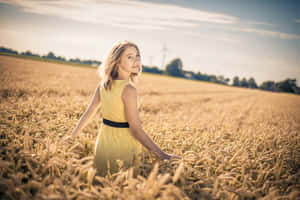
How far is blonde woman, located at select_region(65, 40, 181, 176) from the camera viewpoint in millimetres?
2035

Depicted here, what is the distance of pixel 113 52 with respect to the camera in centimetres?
222

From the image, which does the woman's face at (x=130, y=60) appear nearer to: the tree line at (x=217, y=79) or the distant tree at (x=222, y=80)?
the tree line at (x=217, y=79)

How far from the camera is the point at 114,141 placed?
7.07ft

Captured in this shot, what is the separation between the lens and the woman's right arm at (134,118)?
2.01m

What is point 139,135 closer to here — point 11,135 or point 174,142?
point 174,142

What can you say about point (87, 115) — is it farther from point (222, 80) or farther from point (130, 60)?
point (222, 80)

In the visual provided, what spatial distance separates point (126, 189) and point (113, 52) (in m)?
1.69

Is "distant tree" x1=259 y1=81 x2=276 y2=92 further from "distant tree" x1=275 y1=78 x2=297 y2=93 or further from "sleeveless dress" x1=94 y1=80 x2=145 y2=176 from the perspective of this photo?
"sleeveless dress" x1=94 y1=80 x2=145 y2=176

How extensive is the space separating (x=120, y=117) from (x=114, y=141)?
0.33 meters

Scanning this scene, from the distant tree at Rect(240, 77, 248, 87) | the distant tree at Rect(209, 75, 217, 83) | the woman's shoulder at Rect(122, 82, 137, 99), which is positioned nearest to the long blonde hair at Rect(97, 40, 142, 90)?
the woman's shoulder at Rect(122, 82, 137, 99)

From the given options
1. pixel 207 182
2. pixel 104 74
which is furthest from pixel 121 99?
pixel 207 182

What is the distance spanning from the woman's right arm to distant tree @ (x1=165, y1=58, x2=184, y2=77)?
10895 centimetres

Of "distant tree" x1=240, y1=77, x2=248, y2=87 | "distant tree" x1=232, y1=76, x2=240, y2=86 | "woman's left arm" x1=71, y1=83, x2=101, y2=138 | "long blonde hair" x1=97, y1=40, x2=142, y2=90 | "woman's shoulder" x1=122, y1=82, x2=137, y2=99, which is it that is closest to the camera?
"woman's shoulder" x1=122, y1=82, x2=137, y2=99

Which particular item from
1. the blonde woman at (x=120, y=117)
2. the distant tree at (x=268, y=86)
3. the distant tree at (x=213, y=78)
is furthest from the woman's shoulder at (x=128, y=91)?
the distant tree at (x=268, y=86)
